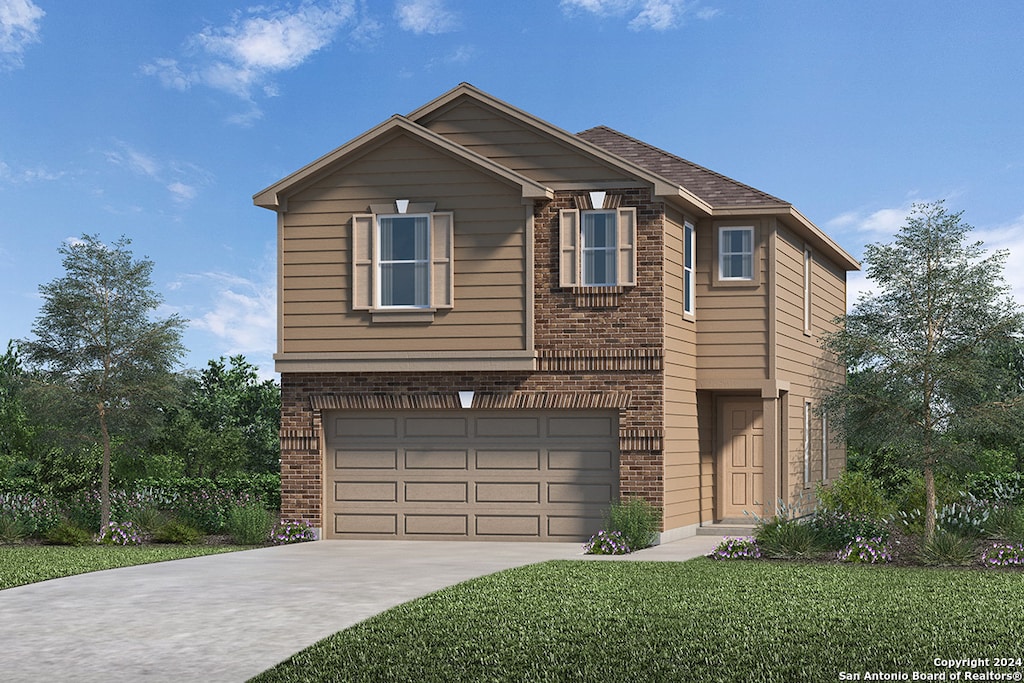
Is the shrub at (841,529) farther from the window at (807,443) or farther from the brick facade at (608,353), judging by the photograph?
the window at (807,443)

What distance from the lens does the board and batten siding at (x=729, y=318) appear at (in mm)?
21641

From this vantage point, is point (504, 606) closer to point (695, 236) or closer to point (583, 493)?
point (583, 493)

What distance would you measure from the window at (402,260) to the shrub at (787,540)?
6.36m

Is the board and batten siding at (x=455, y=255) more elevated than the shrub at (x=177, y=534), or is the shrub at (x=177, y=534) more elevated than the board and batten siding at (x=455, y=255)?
the board and batten siding at (x=455, y=255)

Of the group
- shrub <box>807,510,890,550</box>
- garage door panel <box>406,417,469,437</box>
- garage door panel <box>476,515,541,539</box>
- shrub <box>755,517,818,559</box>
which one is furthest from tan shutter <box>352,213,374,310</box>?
shrub <box>807,510,890,550</box>

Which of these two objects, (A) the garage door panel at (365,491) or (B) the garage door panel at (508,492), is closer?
(B) the garage door panel at (508,492)

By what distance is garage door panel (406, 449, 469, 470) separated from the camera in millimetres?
20688

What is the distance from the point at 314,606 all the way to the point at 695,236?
11.6 metres

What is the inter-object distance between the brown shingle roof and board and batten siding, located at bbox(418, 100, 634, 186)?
273cm

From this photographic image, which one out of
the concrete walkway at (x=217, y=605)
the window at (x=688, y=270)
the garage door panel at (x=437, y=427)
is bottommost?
the concrete walkway at (x=217, y=605)

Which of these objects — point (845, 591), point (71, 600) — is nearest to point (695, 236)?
point (845, 591)

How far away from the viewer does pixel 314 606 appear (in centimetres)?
1266

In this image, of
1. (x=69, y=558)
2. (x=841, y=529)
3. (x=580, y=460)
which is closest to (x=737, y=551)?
(x=841, y=529)

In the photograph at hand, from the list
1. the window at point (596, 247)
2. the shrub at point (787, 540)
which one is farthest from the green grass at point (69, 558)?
the shrub at point (787, 540)
